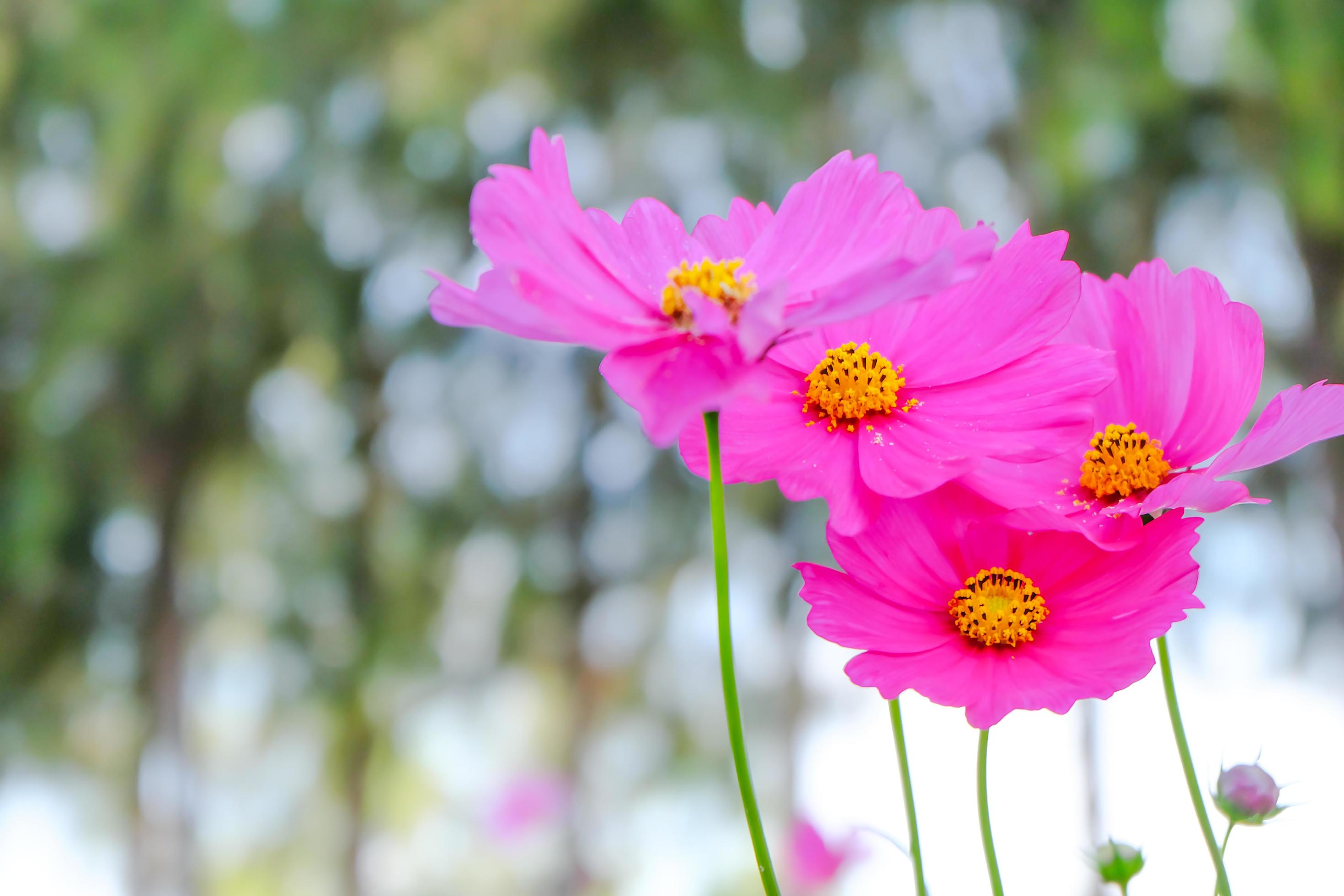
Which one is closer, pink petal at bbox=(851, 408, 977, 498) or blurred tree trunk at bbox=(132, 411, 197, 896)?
pink petal at bbox=(851, 408, 977, 498)

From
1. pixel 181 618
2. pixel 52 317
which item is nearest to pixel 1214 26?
pixel 52 317

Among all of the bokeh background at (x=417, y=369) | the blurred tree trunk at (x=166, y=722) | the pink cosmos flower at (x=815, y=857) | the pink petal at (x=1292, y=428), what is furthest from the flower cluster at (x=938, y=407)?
the blurred tree trunk at (x=166, y=722)

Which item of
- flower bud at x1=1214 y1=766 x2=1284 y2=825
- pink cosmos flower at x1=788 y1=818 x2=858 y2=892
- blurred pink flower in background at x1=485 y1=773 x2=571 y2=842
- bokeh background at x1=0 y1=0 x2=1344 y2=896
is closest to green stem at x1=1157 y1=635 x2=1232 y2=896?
flower bud at x1=1214 y1=766 x2=1284 y2=825

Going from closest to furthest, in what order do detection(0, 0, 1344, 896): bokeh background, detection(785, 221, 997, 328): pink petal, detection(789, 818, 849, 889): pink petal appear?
detection(785, 221, 997, 328): pink petal → detection(789, 818, 849, 889): pink petal → detection(0, 0, 1344, 896): bokeh background

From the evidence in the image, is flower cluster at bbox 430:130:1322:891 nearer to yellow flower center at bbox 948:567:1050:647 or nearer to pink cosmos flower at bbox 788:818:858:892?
yellow flower center at bbox 948:567:1050:647

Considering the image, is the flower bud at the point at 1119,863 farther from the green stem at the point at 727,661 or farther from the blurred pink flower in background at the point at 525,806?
the blurred pink flower in background at the point at 525,806

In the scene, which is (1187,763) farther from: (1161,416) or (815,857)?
(815,857)

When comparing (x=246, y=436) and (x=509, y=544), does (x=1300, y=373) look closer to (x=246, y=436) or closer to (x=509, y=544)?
(x=509, y=544)

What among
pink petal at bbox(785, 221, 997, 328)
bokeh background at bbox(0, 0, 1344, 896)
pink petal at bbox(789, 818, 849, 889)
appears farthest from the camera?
bokeh background at bbox(0, 0, 1344, 896)
